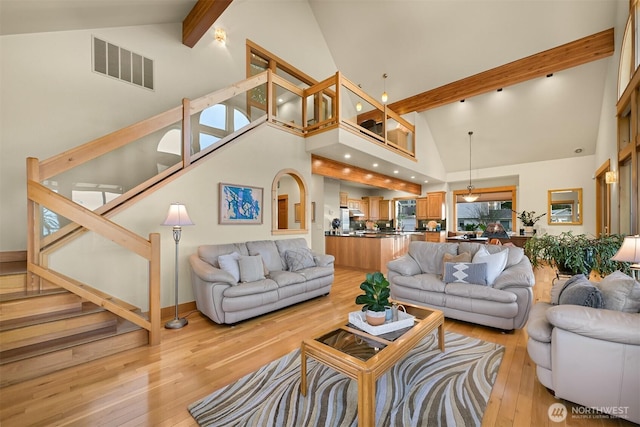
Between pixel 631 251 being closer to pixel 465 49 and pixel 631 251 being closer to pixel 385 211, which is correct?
pixel 465 49

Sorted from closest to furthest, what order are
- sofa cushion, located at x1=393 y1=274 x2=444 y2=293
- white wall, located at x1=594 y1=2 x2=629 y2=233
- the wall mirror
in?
sofa cushion, located at x1=393 y1=274 x2=444 y2=293 → white wall, located at x1=594 y1=2 x2=629 y2=233 → the wall mirror

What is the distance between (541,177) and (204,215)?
917cm

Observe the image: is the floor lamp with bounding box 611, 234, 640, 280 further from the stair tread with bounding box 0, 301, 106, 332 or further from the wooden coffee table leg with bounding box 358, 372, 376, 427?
the stair tread with bounding box 0, 301, 106, 332

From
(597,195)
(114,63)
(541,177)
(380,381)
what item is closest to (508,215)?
(541,177)

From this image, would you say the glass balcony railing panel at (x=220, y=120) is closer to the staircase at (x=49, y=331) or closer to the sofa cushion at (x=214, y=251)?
the sofa cushion at (x=214, y=251)

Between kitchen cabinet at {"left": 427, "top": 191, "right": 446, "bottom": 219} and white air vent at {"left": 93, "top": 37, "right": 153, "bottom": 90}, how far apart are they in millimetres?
8777

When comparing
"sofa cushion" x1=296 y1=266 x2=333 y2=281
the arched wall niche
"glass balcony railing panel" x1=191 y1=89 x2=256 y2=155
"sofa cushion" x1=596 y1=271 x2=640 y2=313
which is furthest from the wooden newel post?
"sofa cushion" x1=596 y1=271 x2=640 y2=313

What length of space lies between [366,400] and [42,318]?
9.23 feet

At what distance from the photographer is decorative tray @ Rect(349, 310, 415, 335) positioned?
1.99 meters

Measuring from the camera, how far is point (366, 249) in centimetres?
638

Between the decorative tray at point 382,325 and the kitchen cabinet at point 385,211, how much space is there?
28.3ft

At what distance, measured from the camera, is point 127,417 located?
1701 mm

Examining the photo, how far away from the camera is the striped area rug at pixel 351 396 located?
5.49ft

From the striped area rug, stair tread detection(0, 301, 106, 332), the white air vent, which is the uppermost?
the white air vent
